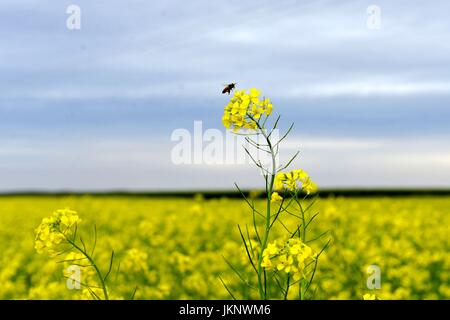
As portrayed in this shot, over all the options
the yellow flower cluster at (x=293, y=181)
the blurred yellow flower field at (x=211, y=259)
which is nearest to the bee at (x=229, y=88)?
the yellow flower cluster at (x=293, y=181)

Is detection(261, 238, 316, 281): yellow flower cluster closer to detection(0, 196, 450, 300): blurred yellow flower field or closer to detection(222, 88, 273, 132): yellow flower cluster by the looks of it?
detection(222, 88, 273, 132): yellow flower cluster

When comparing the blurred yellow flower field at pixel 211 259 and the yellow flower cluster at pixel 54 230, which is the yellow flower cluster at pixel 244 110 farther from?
the blurred yellow flower field at pixel 211 259

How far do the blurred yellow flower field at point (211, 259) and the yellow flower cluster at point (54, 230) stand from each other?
80 centimetres

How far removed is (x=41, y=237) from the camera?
243 centimetres

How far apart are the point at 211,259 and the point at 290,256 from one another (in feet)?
18.5

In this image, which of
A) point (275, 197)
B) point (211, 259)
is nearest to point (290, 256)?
point (275, 197)

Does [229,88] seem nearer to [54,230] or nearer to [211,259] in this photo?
[54,230]

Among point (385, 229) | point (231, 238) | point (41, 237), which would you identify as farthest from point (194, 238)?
point (41, 237)

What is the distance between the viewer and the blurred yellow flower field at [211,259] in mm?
5738
